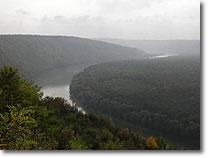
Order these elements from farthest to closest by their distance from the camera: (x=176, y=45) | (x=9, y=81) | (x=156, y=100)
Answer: (x=156, y=100)
(x=9, y=81)
(x=176, y=45)

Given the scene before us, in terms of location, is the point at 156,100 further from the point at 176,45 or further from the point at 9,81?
the point at 9,81

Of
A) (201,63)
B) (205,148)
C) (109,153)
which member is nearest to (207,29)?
(201,63)

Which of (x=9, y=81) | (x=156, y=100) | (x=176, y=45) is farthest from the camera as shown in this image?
(x=156, y=100)

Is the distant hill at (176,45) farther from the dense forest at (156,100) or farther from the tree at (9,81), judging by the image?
the tree at (9,81)

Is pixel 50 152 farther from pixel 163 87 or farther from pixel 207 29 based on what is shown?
pixel 163 87


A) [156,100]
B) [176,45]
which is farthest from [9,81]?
[156,100]

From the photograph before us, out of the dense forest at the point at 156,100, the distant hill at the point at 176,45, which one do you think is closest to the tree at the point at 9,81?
A: the distant hill at the point at 176,45

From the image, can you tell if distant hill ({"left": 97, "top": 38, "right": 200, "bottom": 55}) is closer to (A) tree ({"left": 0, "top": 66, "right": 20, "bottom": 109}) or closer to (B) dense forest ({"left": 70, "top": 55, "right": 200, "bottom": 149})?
(B) dense forest ({"left": 70, "top": 55, "right": 200, "bottom": 149})

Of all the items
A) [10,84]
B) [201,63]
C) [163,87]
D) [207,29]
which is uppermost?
[207,29]

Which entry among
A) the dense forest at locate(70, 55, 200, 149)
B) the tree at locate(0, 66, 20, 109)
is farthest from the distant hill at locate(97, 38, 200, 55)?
the tree at locate(0, 66, 20, 109)
